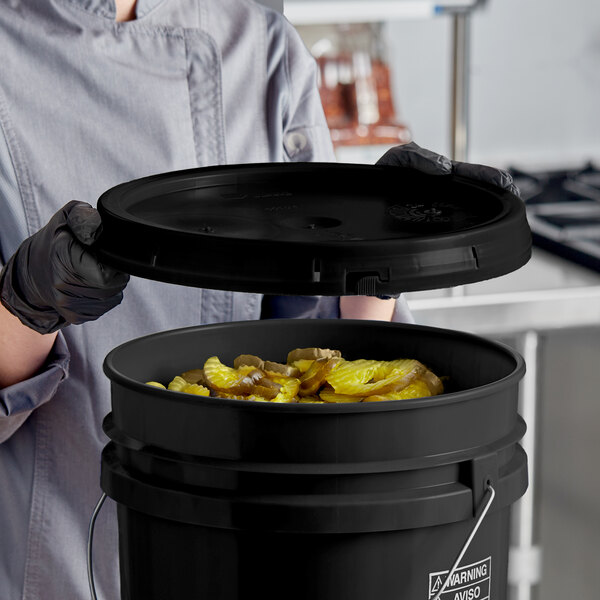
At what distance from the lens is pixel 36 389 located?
1.12 metres

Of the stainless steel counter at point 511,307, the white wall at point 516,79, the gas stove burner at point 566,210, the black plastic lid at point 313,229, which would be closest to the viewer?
the black plastic lid at point 313,229

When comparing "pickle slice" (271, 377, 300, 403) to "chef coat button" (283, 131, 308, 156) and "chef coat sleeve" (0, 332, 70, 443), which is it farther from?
"chef coat button" (283, 131, 308, 156)

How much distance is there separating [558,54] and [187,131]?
437 centimetres

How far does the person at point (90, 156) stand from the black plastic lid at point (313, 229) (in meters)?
0.11

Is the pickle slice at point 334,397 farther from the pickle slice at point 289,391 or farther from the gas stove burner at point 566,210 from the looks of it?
the gas stove burner at point 566,210

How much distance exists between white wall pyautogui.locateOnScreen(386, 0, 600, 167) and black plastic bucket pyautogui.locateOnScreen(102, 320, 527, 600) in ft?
14.7

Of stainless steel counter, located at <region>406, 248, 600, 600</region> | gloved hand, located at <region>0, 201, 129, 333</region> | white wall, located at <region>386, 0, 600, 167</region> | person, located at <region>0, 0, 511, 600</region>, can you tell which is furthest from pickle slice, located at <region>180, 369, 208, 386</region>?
white wall, located at <region>386, 0, 600, 167</region>

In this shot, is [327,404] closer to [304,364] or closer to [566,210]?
[304,364]

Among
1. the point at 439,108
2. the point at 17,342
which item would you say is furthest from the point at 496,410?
the point at 439,108

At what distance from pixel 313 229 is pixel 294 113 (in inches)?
19.6

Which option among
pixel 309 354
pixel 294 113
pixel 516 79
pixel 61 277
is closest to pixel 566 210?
pixel 294 113

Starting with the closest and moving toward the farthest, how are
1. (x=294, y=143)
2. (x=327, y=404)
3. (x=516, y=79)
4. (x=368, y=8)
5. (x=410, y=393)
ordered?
(x=327, y=404) → (x=410, y=393) → (x=294, y=143) → (x=368, y=8) → (x=516, y=79)

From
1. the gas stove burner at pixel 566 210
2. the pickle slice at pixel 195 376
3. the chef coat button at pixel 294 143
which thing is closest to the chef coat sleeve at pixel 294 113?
the chef coat button at pixel 294 143

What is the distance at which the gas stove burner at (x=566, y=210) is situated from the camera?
230 centimetres
